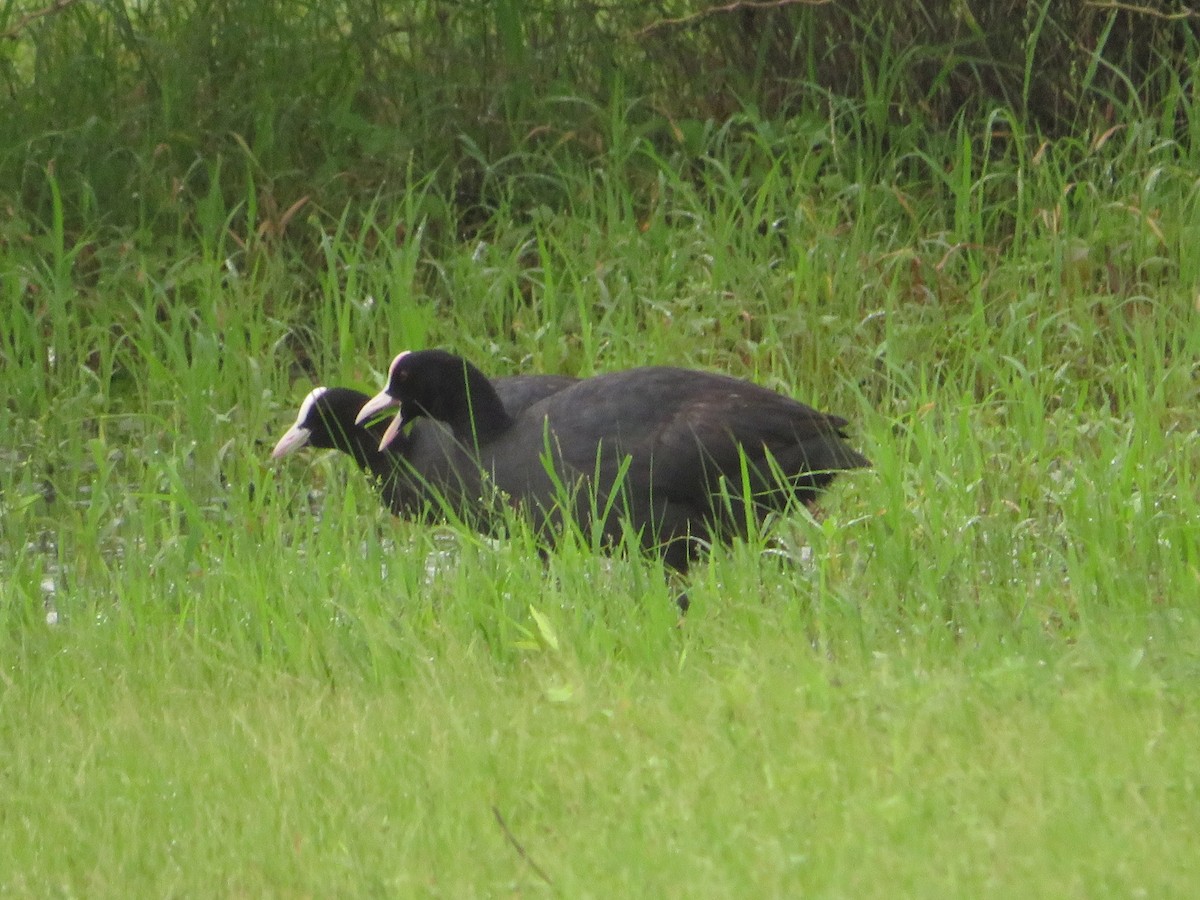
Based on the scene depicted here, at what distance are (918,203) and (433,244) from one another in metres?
1.93

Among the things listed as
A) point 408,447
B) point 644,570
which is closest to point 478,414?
point 408,447

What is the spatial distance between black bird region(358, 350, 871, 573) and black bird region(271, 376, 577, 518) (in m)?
0.10

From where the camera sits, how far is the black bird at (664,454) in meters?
5.36

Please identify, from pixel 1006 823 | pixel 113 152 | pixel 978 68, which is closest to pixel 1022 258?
pixel 978 68

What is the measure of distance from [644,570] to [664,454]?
1.65 feet

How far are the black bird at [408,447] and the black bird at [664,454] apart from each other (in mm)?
99

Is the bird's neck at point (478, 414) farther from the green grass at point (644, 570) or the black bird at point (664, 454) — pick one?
the green grass at point (644, 570)

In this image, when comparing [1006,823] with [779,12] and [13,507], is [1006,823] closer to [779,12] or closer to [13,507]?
[13,507]

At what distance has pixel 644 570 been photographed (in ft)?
16.4

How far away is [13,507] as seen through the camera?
19.9ft

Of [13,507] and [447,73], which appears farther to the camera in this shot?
[447,73]

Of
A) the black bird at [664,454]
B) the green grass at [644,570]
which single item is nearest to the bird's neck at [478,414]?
the black bird at [664,454]

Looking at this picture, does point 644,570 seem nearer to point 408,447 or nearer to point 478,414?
point 478,414

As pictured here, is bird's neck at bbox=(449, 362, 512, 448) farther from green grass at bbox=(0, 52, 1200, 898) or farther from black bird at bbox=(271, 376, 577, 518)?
green grass at bbox=(0, 52, 1200, 898)
